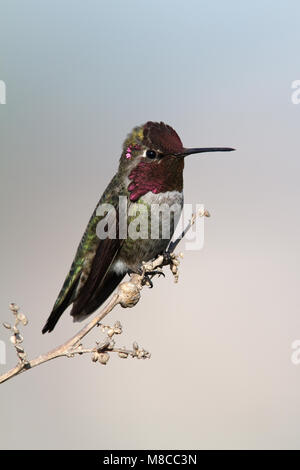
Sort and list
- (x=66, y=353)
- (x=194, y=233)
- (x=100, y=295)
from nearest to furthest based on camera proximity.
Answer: (x=66, y=353)
(x=194, y=233)
(x=100, y=295)

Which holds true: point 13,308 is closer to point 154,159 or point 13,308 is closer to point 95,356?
point 95,356

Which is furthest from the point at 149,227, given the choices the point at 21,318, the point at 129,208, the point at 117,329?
the point at 21,318

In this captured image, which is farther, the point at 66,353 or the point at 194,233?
the point at 194,233

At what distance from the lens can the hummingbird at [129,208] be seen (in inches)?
100.0

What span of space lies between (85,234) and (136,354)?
1.47 meters

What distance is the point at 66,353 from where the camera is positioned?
1352mm

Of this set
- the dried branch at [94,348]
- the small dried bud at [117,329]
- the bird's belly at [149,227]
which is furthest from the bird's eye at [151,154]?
the small dried bud at [117,329]

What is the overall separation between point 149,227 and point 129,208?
130 millimetres

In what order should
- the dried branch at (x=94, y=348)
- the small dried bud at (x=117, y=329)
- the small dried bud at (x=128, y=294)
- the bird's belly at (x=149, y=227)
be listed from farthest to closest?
the bird's belly at (x=149, y=227) → the small dried bud at (x=128, y=294) → the small dried bud at (x=117, y=329) → the dried branch at (x=94, y=348)

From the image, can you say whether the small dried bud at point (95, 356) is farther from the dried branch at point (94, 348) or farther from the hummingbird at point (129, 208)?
the hummingbird at point (129, 208)

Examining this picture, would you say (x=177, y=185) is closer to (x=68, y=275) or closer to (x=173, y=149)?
(x=173, y=149)

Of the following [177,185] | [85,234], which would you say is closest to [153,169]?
[177,185]

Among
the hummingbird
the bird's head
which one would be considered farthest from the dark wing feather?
the bird's head

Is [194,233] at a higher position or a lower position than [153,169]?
lower
